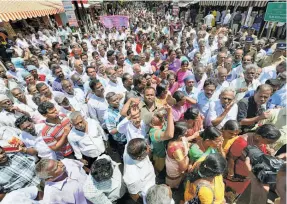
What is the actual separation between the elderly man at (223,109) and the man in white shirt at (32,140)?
2.72 metres

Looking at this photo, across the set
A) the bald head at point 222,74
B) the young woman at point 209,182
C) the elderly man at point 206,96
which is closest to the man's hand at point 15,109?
the young woman at point 209,182

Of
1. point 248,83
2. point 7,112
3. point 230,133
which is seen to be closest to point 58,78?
point 7,112

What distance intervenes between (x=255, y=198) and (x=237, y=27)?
15114mm

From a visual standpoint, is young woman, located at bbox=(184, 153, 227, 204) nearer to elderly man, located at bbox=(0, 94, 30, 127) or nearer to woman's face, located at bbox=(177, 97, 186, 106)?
woman's face, located at bbox=(177, 97, 186, 106)

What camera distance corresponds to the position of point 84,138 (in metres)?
2.45

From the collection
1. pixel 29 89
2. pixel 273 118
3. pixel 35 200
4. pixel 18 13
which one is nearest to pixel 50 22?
pixel 18 13

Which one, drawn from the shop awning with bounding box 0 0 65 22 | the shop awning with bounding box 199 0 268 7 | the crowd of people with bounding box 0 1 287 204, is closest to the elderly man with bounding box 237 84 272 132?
the crowd of people with bounding box 0 1 287 204

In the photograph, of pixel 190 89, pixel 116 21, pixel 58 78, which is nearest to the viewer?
pixel 190 89

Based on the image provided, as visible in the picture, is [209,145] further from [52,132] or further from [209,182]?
[52,132]

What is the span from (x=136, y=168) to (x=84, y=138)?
37.2 inches

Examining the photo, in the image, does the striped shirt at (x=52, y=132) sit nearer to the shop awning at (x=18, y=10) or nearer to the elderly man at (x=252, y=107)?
the elderly man at (x=252, y=107)

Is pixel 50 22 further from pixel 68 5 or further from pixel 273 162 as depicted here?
pixel 273 162

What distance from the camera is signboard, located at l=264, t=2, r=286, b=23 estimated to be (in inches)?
274

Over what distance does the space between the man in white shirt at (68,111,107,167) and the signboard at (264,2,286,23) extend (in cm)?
871
